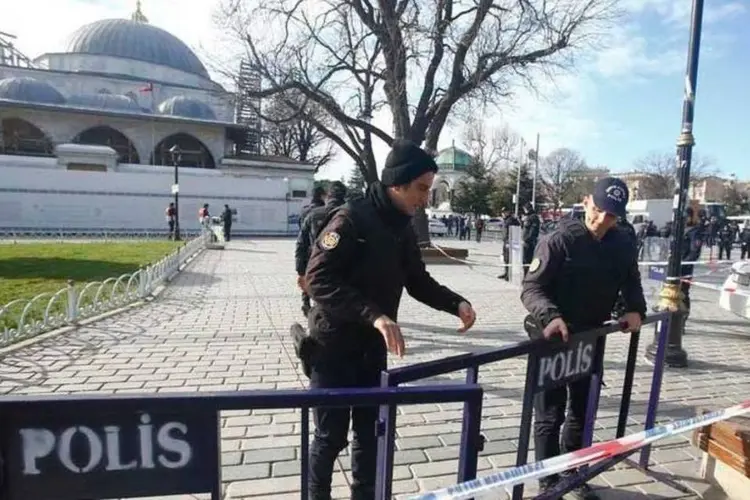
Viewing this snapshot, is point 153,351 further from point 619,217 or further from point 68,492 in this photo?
point 619,217

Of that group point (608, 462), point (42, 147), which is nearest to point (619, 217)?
point (608, 462)

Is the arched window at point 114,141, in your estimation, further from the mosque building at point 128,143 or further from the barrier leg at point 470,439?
the barrier leg at point 470,439

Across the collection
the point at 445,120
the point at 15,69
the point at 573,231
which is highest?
the point at 15,69

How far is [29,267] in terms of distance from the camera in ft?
37.7

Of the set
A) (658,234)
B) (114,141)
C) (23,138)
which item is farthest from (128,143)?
(658,234)

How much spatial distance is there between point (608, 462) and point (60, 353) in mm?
5336

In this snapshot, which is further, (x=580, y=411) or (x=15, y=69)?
(x=15, y=69)

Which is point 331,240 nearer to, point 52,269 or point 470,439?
point 470,439

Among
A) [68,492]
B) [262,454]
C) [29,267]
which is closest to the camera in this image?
[68,492]

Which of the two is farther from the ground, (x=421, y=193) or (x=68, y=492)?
(x=421, y=193)

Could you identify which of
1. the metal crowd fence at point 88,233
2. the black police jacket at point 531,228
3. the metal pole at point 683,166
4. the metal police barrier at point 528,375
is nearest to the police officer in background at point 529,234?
the black police jacket at point 531,228

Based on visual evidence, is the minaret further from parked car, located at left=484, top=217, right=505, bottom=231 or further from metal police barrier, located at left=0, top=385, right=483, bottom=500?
metal police barrier, located at left=0, top=385, right=483, bottom=500

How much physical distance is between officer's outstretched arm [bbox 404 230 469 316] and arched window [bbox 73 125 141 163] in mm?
50237

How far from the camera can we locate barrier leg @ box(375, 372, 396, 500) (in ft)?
6.31
